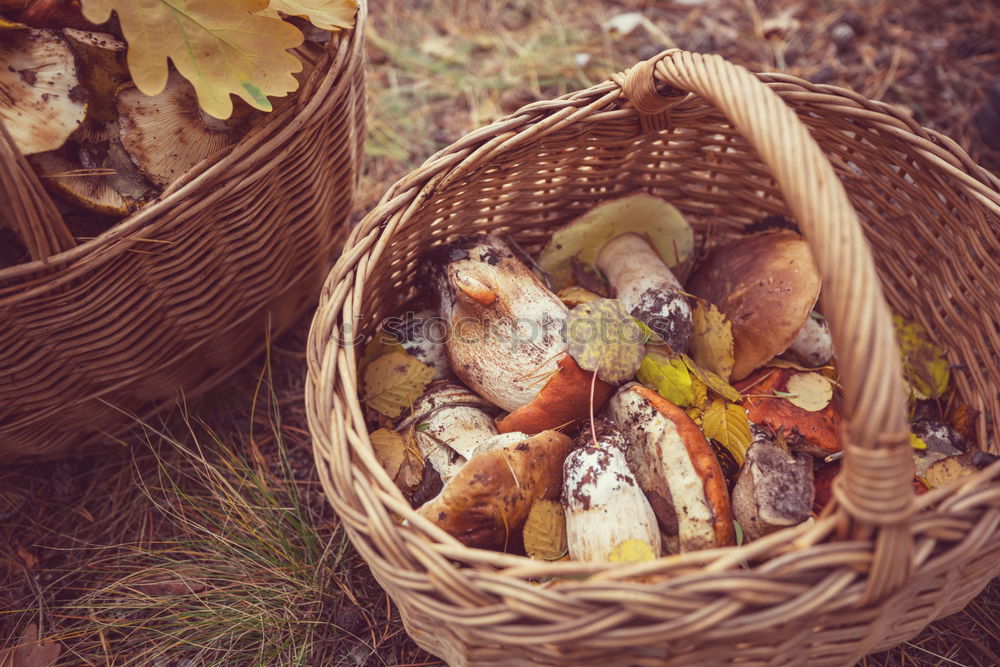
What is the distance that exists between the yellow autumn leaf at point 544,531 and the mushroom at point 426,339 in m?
0.53

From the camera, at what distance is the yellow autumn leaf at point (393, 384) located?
1.73m

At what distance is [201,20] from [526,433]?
1.19 meters

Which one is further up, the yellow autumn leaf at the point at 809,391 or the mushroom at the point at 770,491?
the yellow autumn leaf at the point at 809,391

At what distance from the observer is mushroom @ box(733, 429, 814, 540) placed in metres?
1.39

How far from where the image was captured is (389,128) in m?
3.09

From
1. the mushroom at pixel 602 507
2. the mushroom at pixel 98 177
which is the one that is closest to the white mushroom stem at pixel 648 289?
the mushroom at pixel 602 507

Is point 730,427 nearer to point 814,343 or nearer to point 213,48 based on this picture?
point 814,343

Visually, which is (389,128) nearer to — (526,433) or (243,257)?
(243,257)

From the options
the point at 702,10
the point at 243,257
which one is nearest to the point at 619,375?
the point at 243,257

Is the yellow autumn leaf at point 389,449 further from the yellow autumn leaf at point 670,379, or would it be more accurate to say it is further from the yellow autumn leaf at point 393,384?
the yellow autumn leaf at point 670,379

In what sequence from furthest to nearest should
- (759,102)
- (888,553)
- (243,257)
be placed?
1. (243,257)
2. (759,102)
3. (888,553)

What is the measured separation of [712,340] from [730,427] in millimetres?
270

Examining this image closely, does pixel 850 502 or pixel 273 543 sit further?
pixel 273 543

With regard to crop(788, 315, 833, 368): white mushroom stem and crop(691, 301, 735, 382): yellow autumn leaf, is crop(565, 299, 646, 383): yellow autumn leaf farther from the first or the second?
crop(788, 315, 833, 368): white mushroom stem
